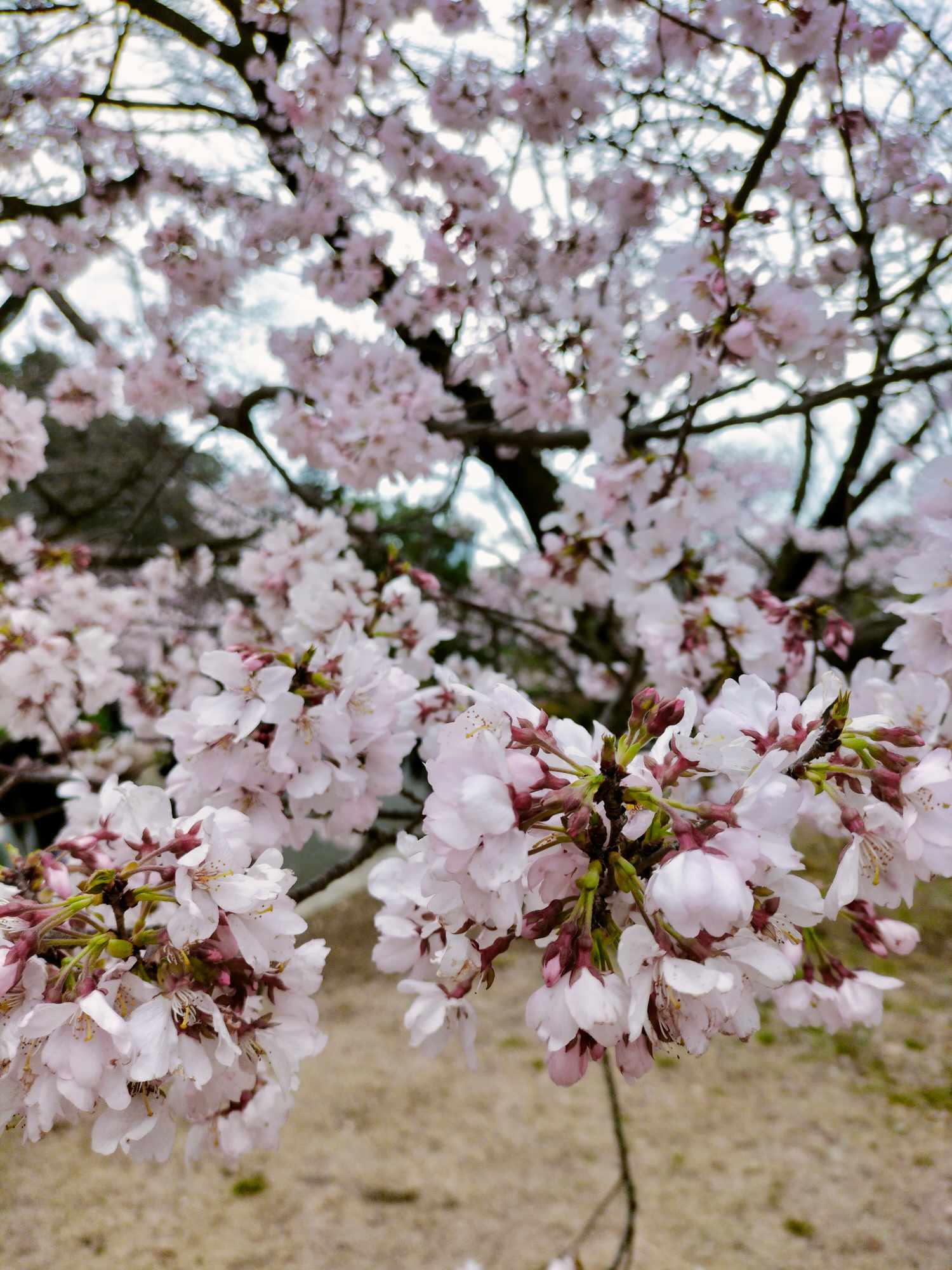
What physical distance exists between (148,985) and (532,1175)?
2546mm

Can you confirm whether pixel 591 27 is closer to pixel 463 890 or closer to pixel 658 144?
pixel 658 144

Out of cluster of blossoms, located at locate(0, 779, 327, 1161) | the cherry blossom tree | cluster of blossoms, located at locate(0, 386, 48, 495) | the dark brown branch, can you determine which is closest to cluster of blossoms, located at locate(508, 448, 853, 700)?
the cherry blossom tree

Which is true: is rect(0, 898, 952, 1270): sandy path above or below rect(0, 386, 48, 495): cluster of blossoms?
below

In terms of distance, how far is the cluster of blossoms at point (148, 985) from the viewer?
0.67 m

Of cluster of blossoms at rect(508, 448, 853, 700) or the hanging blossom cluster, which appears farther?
cluster of blossoms at rect(508, 448, 853, 700)

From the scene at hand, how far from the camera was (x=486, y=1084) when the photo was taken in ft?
10.6

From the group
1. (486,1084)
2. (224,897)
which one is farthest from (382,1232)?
(224,897)

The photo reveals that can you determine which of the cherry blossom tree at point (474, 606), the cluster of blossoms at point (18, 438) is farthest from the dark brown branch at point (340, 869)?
the cluster of blossoms at point (18, 438)

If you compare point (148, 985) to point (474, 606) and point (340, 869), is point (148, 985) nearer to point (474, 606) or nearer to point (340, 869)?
point (340, 869)

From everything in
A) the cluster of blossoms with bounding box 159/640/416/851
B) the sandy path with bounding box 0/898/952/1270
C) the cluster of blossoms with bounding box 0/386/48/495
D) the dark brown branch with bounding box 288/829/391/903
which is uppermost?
the cluster of blossoms with bounding box 0/386/48/495

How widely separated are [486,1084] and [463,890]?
3087mm

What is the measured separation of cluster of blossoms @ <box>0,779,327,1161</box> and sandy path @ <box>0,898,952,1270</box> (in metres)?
2.05

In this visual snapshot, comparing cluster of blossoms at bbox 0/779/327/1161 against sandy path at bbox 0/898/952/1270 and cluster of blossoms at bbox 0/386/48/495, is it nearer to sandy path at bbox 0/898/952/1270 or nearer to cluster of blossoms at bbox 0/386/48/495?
cluster of blossoms at bbox 0/386/48/495

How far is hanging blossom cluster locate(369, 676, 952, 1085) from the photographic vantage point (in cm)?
58
